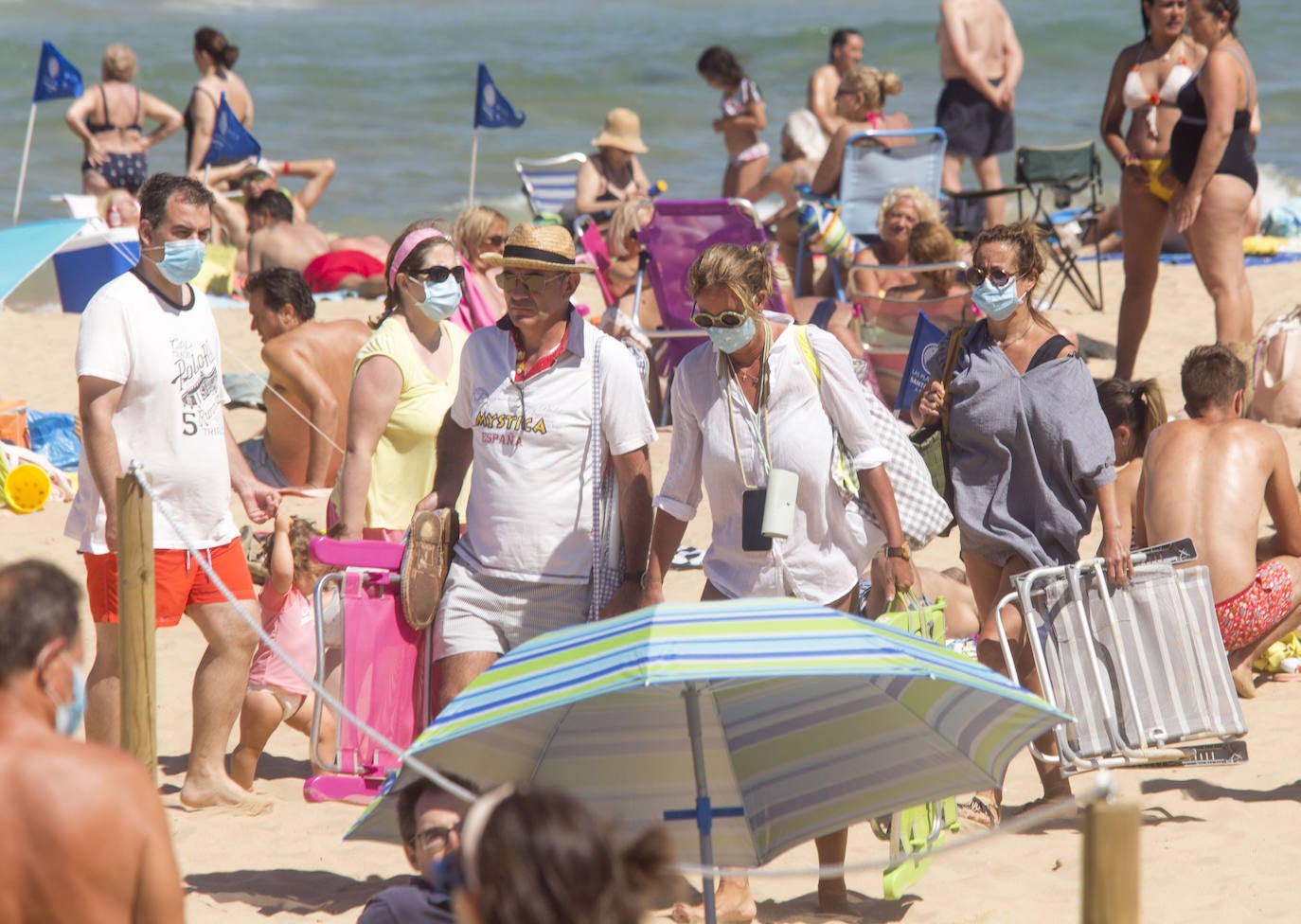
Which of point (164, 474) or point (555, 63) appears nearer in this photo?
point (164, 474)

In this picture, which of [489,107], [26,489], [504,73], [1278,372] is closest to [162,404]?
[26,489]

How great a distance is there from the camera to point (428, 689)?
4.19 metres

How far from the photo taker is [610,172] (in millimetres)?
→ 10625

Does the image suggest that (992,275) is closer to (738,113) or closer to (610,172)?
(610,172)

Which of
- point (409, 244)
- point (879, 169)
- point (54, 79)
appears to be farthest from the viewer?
point (54, 79)

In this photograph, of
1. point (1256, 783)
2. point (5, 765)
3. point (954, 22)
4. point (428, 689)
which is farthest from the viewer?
point (954, 22)

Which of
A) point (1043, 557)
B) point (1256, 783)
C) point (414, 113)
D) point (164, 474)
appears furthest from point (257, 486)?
point (414, 113)

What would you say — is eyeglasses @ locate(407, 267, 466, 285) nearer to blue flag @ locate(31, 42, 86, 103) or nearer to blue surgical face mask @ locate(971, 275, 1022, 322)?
blue surgical face mask @ locate(971, 275, 1022, 322)

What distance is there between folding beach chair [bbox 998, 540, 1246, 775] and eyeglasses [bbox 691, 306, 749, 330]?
3.67ft

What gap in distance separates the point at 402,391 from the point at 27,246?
2.85 m

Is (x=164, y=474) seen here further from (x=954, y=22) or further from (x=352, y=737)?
(x=954, y=22)

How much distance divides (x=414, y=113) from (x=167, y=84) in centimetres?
378

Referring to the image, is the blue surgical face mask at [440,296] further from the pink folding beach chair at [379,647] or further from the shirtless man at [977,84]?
the shirtless man at [977,84]

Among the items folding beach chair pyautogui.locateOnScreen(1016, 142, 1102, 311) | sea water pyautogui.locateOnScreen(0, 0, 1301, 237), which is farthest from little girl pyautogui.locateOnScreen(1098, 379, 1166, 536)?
sea water pyautogui.locateOnScreen(0, 0, 1301, 237)
